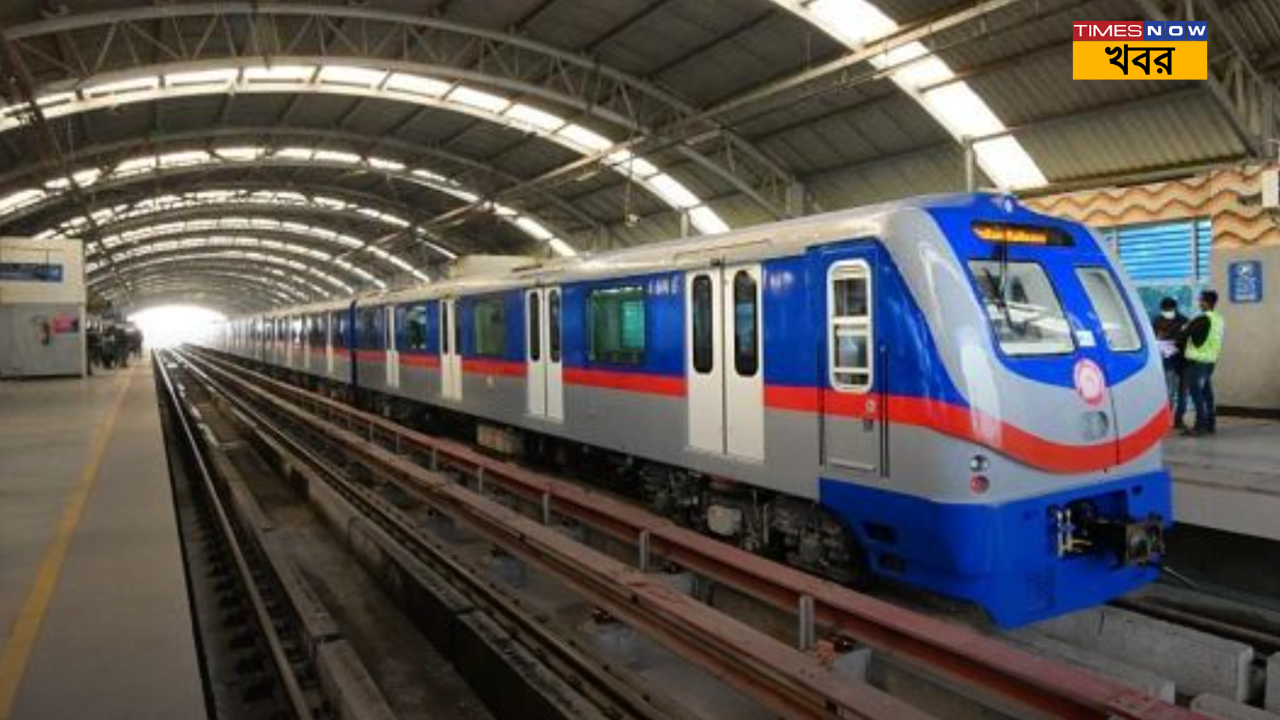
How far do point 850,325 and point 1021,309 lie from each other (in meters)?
1.05

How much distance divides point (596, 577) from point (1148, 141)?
1466 centimetres

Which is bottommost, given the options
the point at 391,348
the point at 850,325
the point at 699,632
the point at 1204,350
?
the point at 699,632

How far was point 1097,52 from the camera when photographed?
15.9 meters

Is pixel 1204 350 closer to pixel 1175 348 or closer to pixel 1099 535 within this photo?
pixel 1175 348

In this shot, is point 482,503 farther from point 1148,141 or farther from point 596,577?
point 1148,141

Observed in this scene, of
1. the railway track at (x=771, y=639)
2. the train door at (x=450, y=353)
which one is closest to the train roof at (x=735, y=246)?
the train door at (x=450, y=353)

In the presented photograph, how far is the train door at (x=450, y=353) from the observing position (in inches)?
589

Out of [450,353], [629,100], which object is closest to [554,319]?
[450,353]

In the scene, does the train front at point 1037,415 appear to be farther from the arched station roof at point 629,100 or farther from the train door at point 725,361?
the arched station roof at point 629,100

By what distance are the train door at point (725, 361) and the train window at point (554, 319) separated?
3.06 m

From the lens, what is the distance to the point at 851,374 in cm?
653

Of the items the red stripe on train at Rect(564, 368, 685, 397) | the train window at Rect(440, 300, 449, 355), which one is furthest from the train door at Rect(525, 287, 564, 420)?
the train window at Rect(440, 300, 449, 355)

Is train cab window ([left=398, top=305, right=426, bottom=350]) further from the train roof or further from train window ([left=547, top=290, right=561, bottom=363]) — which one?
train window ([left=547, top=290, right=561, bottom=363])

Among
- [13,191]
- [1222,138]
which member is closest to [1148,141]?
[1222,138]
